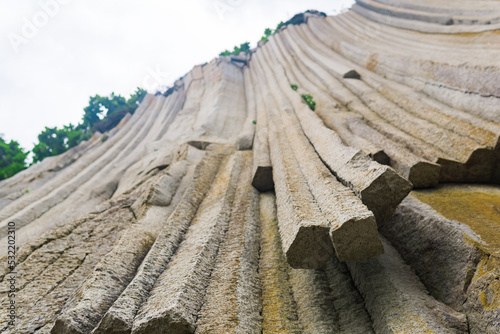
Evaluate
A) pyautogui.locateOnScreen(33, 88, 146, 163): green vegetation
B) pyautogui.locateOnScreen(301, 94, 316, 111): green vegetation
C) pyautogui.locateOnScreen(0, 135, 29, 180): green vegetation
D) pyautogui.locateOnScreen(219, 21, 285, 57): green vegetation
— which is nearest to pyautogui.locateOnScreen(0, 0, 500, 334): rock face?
pyautogui.locateOnScreen(301, 94, 316, 111): green vegetation

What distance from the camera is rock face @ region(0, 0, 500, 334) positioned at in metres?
3.09

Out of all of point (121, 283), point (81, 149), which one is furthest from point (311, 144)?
point (81, 149)

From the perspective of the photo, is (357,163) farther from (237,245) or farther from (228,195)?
(228,195)

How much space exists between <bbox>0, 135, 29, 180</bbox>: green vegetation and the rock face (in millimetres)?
7444

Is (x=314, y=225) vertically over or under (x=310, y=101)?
under

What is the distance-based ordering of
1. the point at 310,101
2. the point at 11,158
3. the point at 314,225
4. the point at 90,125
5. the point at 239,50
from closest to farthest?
1. the point at 314,225
2. the point at 310,101
3. the point at 11,158
4. the point at 90,125
5. the point at 239,50

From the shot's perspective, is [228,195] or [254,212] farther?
[228,195]

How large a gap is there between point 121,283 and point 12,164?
18.7m

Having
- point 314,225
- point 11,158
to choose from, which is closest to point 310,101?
point 314,225

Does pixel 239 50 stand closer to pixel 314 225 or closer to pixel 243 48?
pixel 243 48

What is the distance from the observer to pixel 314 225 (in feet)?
10.4

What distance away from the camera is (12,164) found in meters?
17.3

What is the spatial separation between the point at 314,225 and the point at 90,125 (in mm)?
27332

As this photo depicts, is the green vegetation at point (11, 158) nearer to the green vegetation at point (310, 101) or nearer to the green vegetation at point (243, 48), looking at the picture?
the green vegetation at point (310, 101)
